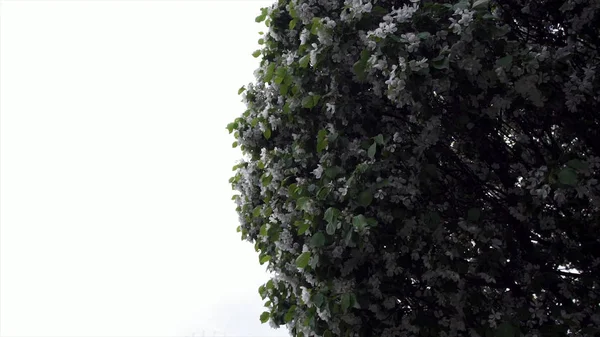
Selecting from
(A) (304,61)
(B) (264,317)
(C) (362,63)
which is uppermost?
(A) (304,61)

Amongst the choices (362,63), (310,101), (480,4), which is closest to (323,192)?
(310,101)

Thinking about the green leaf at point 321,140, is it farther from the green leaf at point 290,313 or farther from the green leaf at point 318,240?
the green leaf at point 290,313

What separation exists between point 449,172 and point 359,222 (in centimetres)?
87

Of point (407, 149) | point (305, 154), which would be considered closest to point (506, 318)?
point (407, 149)

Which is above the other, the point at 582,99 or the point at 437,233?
the point at 582,99

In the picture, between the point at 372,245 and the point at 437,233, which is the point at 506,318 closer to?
the point at 437,233

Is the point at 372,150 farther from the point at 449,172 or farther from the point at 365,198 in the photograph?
the point at 449,172

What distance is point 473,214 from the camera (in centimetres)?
329

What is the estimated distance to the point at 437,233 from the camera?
3.30 metres

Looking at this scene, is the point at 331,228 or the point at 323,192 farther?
the point at 323,192

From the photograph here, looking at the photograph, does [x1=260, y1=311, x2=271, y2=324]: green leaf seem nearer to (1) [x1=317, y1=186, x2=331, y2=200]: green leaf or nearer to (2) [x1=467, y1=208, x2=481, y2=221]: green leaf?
(1) [x1=317, y1=186, x2=331, y2=200]: green leaf

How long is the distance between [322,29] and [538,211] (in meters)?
1.78

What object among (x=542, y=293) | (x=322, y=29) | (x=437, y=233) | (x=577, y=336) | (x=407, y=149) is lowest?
(x=577, y=336)

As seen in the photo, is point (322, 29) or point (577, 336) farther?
point (322, 29)
